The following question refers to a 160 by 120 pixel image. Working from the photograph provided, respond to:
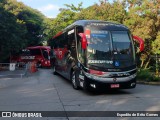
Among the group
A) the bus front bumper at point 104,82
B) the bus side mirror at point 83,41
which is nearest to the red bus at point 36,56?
the bus side mirror at point 83,41

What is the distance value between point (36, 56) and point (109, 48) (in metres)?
24.6

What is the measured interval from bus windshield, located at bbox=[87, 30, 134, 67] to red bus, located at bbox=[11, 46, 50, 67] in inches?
900

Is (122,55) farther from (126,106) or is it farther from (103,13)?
(103,13)

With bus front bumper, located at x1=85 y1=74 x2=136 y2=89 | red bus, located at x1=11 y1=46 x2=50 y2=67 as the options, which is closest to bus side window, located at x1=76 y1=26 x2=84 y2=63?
bus front bumper, located at x1=85 y1=74 x2=136 y2=89

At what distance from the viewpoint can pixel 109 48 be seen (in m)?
12.3

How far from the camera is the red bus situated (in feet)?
115

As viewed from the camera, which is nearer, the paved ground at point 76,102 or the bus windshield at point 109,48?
the paved ground at point 76,102

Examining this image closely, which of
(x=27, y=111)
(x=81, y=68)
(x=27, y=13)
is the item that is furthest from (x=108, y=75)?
(x=27, y=13)

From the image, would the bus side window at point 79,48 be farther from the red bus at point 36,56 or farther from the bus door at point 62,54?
the red bus at point 36,56

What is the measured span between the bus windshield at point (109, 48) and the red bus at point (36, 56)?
22.9 m

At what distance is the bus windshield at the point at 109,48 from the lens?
12.1m

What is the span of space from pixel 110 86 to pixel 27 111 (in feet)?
14.3

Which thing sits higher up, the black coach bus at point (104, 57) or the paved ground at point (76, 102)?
the black coach bus at point (104, 57)

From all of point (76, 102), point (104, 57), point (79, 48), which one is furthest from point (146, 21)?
point (76, 102)
